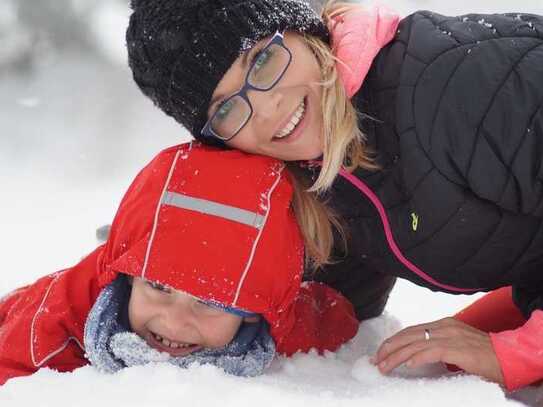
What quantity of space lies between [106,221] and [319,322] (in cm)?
155

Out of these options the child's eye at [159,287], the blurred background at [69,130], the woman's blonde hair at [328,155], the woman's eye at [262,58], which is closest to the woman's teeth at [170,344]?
the child's eye at [159,287]

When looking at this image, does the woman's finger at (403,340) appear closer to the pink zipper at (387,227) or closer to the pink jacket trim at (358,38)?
the pink zipper at (387,227)

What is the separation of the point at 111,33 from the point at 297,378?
11.8 feet

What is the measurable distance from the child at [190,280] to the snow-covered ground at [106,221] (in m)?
0.14

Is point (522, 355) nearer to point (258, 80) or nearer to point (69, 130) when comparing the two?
point (258, 80)

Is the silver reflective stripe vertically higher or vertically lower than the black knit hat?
lower

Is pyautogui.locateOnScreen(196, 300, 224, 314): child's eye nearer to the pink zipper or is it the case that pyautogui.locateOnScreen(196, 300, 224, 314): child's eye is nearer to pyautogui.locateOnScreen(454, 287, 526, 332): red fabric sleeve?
the pink zipper

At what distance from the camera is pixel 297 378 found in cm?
136

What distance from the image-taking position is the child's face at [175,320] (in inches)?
56.4

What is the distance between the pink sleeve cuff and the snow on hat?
1.52ft

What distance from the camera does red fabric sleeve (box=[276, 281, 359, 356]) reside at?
1.61m

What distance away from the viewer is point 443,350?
4.29ft

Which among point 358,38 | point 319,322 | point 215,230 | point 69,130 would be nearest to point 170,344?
point 215,230

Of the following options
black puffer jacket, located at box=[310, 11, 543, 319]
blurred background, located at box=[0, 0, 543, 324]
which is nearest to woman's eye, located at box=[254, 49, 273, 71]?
black puffer jacket, located at box=[310, 11, 543, 319]
